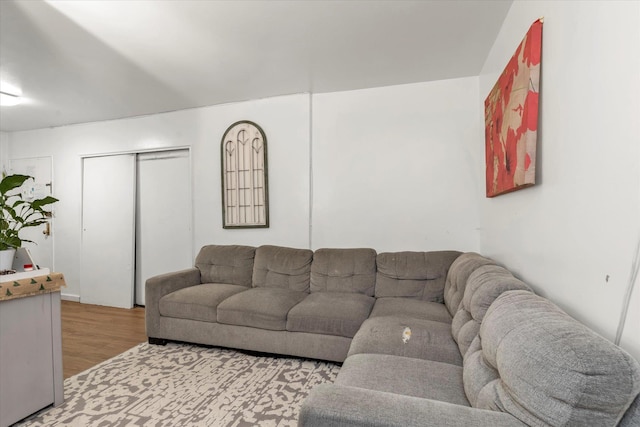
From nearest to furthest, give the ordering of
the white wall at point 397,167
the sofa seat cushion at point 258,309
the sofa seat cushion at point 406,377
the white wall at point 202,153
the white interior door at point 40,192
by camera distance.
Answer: the sofa seat cushion at point 406,377 < the sofa seat cushion at point 258,309 < the white wall at point 397,167 < the white wall at point 202,153 < the white interior door at point 40,192

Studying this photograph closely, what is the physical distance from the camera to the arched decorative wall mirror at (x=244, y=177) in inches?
137

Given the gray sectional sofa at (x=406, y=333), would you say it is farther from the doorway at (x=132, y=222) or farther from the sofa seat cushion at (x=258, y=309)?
the doorway at (x=132, y=222)

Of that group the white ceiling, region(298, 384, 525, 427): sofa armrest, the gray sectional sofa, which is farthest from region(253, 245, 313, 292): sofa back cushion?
region(298, 384, 525, 427): sofa armrest

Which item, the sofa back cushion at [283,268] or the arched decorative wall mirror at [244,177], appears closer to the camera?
the sofa back cushion at [283,268]

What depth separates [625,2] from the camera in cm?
91

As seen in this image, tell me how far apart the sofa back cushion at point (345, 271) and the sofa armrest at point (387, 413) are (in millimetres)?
1863

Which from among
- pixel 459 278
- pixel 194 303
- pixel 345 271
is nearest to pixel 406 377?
pixel 459 278

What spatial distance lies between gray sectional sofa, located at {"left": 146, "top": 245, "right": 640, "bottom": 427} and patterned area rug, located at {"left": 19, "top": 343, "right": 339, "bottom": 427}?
0.15 metres

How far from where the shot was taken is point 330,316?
2.29 meters

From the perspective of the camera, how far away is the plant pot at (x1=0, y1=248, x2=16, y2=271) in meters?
1.82

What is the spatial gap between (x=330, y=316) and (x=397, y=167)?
5.33ft

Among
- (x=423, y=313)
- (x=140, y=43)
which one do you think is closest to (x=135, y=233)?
(x=140, y=43)

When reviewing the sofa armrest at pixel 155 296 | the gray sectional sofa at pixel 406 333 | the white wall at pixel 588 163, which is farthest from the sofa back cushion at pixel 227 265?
the white wall at pixel 588 163

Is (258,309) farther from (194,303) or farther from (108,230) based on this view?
(108,230)
